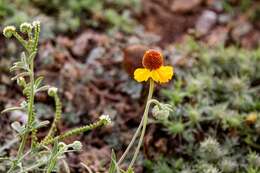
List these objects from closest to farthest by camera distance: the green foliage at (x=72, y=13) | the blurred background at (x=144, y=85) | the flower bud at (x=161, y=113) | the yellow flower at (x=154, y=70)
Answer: the flower bud at (x=161, y=113) < the yellow flower at (x=154, y=70) < the blurred background at (x=144, y=85) < the green foliage at (x=72, y=13)

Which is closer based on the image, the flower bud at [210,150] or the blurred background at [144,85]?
the flower bud at [210,150]

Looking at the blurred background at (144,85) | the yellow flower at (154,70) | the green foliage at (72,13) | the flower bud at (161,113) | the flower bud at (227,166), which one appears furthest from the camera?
the green foliage at (72,13)

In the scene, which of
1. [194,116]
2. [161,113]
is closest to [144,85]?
[194,116]

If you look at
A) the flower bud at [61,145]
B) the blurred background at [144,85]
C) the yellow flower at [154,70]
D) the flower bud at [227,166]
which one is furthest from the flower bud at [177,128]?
the flower bud at [61,145]

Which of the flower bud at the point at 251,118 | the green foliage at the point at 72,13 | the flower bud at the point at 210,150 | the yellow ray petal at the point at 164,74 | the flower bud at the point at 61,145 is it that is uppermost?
the green foliage at the point at 72,13

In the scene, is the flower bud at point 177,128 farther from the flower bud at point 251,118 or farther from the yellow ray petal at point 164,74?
the yellow ray petal at point 164,74

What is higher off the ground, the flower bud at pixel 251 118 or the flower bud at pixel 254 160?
the flower bud at pixel 251 118

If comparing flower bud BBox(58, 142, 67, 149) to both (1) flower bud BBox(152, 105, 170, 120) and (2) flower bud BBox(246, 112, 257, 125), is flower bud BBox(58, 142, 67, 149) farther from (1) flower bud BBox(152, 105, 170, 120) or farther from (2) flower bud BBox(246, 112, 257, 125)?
(2) flower bud BBox(246, 112, 257, 125)

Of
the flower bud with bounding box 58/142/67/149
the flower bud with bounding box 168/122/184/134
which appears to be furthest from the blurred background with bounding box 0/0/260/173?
the flower bud with bounding box 58/142/67/149

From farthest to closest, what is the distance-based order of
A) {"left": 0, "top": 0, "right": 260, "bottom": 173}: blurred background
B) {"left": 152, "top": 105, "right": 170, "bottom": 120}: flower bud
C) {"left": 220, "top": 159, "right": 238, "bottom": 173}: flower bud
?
1. {"left": 0, "top": 0, "right": 260, "bottom": 173}: blurred background
2. {"left": 220, "top": 159, "right": 238, "bottom": 173}: flower bud
3. {"left": 152, "top": 105, "right": 170, "bottom": 120}: flower bud
